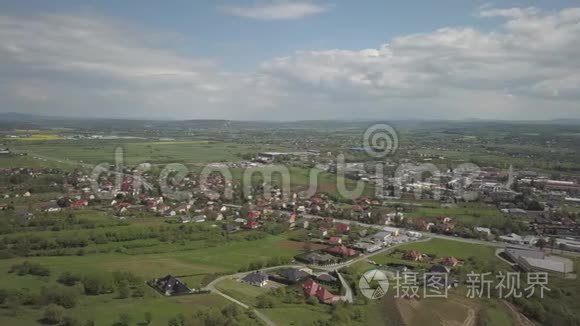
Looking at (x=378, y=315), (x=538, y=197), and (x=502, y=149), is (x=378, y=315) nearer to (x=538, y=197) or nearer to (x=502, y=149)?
(x=538, y=197)

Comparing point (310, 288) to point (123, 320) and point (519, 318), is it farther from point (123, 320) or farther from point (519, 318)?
point (519, 318)

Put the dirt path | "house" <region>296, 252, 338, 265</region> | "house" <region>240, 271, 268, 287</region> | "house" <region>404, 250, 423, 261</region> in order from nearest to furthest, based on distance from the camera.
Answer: the dirt path < "house" <region>240, 271, 268, 287</region> < "house" <region>296, 252, 338, 265</region> < "house" <region>404, 250, 423, 261</region>

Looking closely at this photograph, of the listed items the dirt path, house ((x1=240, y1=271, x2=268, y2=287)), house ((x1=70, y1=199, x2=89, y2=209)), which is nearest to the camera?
the dirt path

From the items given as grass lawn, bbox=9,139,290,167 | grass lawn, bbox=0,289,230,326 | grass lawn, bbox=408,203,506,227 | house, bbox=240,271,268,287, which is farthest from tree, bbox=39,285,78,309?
grass lawn, bbox=9,139,290,167

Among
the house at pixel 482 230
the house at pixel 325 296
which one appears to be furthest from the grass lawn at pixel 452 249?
the house at pixel 325 296

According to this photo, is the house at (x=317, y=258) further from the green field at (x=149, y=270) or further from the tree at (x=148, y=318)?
the tree at (x=148, y=318)

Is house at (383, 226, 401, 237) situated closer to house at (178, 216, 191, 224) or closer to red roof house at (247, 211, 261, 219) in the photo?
red roof house at (247, 211, 261, 219)

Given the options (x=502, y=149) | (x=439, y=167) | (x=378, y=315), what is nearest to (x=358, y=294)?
(x=378, y=315)

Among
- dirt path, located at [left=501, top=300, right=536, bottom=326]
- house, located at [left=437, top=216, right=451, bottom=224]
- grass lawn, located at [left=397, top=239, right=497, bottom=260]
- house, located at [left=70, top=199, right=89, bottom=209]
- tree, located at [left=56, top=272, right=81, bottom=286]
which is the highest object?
house, located at [left=70, top=199, right=89, bottom=209]
